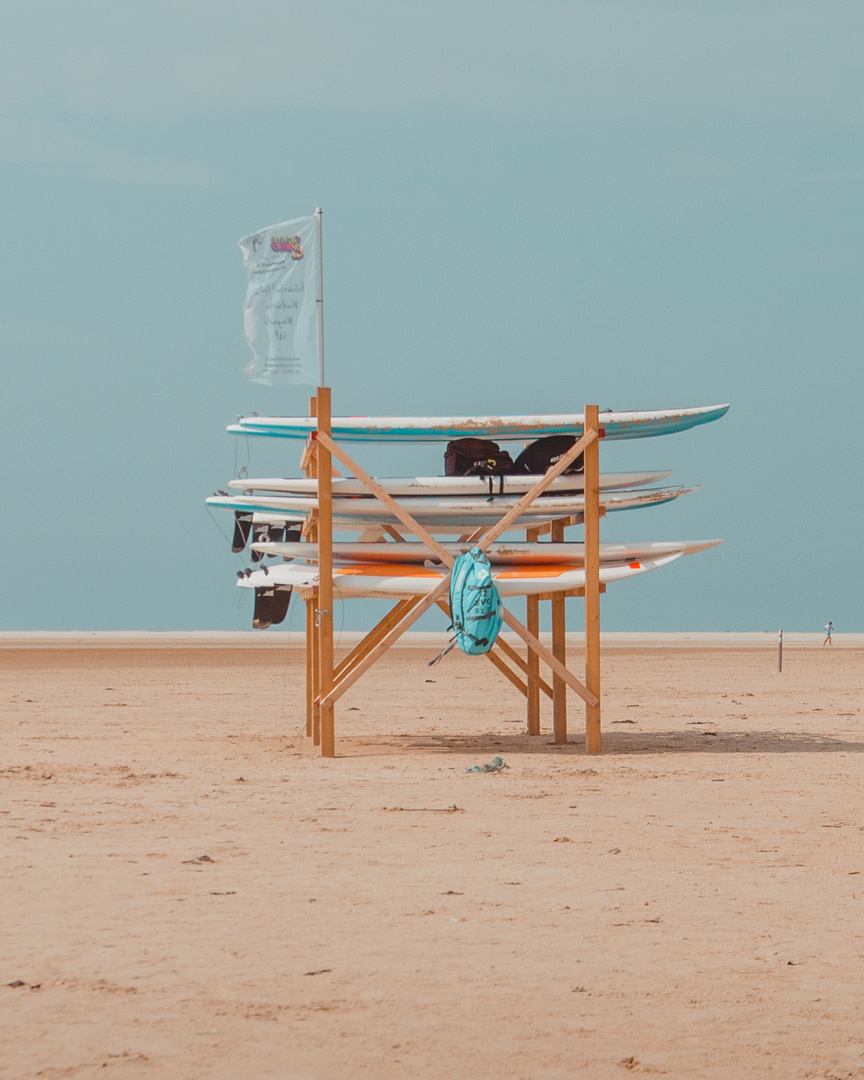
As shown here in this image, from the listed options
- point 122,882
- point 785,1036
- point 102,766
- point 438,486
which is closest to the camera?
point 785,1036

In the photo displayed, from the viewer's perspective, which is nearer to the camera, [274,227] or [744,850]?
[744,850]

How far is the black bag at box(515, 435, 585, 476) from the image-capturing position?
41.2 ft

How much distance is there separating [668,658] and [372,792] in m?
20.3

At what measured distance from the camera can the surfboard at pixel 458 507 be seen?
1242 centimetres

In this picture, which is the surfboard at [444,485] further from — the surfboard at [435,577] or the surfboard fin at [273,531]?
the surfboard fin at [273,531]

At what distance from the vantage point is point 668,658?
96.1ft

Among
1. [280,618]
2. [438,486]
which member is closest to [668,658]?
[280,618]

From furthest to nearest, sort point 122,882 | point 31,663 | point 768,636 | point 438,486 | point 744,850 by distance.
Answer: point 768,636 → point 31,663 → point 438,486 → point 744,850 → point 122,882

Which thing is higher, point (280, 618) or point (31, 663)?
point (280, 618)

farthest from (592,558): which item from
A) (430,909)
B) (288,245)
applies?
(430,909)

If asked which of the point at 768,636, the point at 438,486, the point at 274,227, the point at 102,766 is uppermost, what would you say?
the point at 274,227

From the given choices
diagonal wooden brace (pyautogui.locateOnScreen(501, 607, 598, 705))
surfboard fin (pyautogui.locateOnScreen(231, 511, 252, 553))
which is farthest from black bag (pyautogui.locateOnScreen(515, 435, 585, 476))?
surfboard fin (pyautogui.locateOnScreen(231, 511, 252, 553))

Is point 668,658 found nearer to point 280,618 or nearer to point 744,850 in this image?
point 280,618

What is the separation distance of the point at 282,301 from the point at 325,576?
2.82 metres
